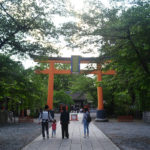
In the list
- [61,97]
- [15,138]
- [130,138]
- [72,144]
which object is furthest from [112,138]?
[61,97]

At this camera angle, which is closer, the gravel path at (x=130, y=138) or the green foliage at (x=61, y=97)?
the gravel path at (x=130, y=138)

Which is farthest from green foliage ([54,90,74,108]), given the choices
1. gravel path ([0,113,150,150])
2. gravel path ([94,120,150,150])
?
gravel path ([94,120,150,150])

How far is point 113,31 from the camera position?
8.11 meters

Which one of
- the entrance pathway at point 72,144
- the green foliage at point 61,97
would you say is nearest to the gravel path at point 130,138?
the entrance pathway at point 72,144

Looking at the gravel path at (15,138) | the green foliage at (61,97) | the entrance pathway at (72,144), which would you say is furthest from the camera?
the green foliage at (61,97)

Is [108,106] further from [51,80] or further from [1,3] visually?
[1,3]

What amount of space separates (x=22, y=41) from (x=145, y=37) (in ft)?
16.8

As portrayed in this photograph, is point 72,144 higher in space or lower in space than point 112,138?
higher

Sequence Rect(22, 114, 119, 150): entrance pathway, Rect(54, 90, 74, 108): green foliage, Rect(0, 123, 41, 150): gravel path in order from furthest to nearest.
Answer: Rect(54, 90, 74, 108): green foliage
Rect(0, 123, 41, 150): gravel path
Rect(22, 114, 119, 150): entrance pathway

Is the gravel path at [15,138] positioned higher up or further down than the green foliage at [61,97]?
further down

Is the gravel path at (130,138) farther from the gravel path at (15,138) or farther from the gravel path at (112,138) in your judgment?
the gravel path at (15,138)

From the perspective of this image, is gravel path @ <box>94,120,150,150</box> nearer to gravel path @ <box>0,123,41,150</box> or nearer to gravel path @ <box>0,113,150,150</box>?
gravel path @ <box>0,113,150,150</box>

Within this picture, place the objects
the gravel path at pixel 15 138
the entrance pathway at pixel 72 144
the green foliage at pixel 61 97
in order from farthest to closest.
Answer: the green foliage at pixel 61 97
the gravel path at pixel 15 138
the entrance pathway at pixel 72 144

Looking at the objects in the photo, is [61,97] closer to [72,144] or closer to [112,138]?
[112,138]
